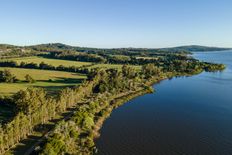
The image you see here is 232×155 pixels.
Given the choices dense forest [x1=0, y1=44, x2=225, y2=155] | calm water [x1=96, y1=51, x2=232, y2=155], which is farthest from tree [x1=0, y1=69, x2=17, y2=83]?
calm water [x1=96, y1=51, x2=232, y2=155]

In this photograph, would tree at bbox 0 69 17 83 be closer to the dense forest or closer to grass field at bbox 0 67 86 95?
the dense forest

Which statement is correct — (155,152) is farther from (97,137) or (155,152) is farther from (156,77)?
(156,77)

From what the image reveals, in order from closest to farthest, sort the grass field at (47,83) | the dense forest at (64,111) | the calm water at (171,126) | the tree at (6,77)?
the dense forest at (64,111) < the calm water at (171,126) < the grass field at (47,83) < the tree at (6,77)

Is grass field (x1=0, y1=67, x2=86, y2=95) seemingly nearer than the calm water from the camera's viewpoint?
No

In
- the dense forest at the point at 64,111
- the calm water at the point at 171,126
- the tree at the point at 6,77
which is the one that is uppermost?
the tree at the point at 6,77

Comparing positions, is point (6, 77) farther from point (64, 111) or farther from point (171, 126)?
point (171, 126)

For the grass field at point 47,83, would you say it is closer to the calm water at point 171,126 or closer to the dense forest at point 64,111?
the dense forest at point 64,111

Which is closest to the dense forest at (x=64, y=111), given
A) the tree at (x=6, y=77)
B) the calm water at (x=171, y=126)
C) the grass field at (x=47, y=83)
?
the tree at (x=6, y=77)

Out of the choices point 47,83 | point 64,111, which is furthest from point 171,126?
point 47,83

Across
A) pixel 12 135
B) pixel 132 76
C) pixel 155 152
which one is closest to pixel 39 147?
pixel 12 135
